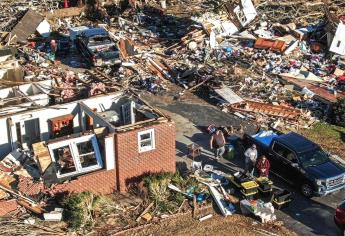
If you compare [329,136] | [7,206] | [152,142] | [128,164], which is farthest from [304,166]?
[7,206]

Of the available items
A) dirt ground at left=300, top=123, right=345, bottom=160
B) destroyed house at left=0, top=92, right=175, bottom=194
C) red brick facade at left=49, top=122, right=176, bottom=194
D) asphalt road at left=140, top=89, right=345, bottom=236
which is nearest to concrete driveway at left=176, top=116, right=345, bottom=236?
asphalt road at left=140, top=89, right=345, bottom=236

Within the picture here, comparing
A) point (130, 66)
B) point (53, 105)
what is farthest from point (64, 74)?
point (53, 105)

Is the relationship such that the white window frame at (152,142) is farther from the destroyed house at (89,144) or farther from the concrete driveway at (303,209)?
the concrete driveway at (303,209)

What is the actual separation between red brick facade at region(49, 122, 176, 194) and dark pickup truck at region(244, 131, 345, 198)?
13.0 ft

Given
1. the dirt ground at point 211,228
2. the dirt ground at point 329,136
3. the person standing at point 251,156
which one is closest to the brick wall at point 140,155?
the dirt ground at point 211,228

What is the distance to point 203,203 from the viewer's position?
738 inches

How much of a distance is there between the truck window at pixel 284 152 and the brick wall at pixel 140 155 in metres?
3.94

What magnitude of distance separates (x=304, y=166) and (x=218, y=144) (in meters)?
3.65

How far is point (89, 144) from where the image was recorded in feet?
62.0

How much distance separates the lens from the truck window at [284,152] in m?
20.1

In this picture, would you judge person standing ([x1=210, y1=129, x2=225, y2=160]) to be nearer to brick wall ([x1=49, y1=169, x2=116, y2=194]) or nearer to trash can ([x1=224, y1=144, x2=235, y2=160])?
trash can ([x1=224, y1=144, x2=235, y2=160])

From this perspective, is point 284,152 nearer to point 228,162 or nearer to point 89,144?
point 228,162

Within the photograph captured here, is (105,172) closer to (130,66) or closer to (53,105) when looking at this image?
(53,105)

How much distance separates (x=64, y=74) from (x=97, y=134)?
10915 millimetres
